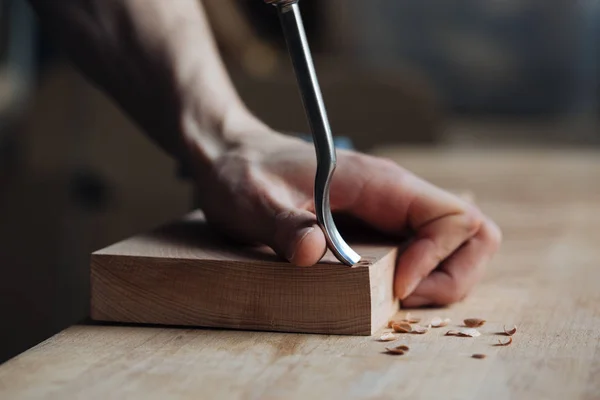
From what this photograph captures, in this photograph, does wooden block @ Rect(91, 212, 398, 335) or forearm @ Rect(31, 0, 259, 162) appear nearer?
wooden block @ Rect(91, 212, 398, 335)

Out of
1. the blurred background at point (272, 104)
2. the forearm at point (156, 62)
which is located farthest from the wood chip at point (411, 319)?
the blurred background at point (272, 104)

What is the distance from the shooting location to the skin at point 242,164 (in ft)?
2.66

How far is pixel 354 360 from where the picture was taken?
655 millimetres

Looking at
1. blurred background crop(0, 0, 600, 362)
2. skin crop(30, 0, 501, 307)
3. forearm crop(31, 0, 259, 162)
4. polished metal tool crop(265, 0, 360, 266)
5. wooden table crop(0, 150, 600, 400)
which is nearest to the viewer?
wooden table crop(0, 150, 600, 400)

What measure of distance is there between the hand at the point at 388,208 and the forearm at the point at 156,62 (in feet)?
A: 0.35

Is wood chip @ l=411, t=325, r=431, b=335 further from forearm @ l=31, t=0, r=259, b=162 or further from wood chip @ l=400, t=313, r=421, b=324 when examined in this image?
forearm @ l=31, t=0, r=259, b=162

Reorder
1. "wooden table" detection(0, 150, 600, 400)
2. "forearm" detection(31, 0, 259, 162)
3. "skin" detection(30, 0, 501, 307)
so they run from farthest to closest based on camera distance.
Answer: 1. "forearm" detection(31, 0, 259, 162)
2. "skin" detection(30, 0, 501, 307)
3. "wooden table" detection(0, 150, 600, 400)

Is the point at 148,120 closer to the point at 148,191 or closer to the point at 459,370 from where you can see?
the point at 459,370

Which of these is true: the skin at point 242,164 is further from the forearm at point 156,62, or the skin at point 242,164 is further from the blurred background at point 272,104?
the blurred background at point 272,104

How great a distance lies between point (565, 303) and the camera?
0.83m

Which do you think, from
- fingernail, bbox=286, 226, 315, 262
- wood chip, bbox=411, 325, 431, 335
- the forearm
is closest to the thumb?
fingernail, bbox=286, 226, 315, 262

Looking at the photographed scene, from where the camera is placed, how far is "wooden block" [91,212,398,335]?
730mm

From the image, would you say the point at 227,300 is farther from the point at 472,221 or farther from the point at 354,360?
the point at 472,221

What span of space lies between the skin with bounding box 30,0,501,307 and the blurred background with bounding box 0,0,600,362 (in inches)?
40.3
